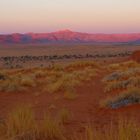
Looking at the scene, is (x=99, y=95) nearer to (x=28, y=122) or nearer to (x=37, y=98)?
(x=37, y=98)

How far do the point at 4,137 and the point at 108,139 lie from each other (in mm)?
2410

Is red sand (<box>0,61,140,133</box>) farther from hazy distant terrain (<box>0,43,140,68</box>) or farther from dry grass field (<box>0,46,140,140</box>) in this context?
hazy distant terrain (<box>0,43,140,68</box>)

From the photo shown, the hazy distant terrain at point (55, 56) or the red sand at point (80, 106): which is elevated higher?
the red sand at point (80, 106)

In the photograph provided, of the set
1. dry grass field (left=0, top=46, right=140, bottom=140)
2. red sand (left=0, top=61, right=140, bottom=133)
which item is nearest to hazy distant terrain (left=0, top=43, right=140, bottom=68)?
dry grass field (left=0, top=46, right=140, bottom=140)

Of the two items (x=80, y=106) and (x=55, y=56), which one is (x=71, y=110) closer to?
(x=80, y=106)

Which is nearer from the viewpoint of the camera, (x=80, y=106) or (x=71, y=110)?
(x=71, y=110)

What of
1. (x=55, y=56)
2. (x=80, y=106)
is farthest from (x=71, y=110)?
(x=55, y=56)

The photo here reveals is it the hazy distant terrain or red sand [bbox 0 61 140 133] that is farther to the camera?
the hazy distant terrain

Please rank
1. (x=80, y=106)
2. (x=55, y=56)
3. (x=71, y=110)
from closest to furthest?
(x=71, y=110)
(x=80, y=106)
(x=55, y=56)


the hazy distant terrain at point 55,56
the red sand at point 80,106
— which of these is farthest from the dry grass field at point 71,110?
the hazy distant terrain at point 55,56

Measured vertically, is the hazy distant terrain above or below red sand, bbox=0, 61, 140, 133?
below

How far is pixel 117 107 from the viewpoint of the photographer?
40.0 feet

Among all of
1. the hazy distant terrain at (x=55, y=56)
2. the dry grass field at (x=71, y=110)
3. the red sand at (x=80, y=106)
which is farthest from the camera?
the hazy distant terrain at (x=55, y=56)

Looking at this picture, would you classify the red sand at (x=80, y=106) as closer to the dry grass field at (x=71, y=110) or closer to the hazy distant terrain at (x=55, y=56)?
the dry grass field at (x=71, y=110)
